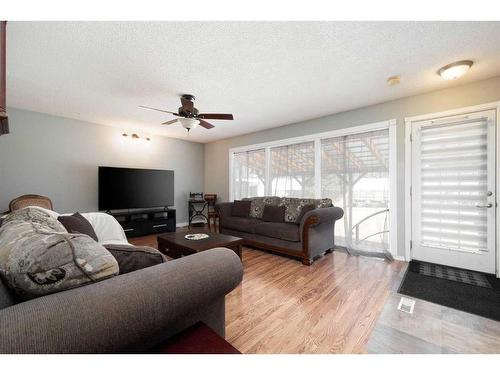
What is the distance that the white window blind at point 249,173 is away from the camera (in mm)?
4887

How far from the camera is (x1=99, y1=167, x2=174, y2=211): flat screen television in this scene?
418 cm

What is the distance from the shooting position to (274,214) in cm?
361

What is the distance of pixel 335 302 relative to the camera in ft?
6.29

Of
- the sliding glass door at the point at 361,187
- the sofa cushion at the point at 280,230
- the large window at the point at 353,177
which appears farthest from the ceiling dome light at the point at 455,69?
the sofa cushion at the point at 280,230

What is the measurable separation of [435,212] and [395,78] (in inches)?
71.3

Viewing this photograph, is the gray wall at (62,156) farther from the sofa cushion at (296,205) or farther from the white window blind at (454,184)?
the white window blind at (454,184)

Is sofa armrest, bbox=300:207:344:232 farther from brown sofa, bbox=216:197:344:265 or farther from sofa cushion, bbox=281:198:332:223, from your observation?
sofa cushion, bbox=281:198:332:223

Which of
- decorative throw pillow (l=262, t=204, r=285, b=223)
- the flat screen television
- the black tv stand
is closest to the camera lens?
decorative throw pillow (l=262, t=204, r=285, b=223)

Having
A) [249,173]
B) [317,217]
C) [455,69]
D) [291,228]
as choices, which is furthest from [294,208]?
[455,69]

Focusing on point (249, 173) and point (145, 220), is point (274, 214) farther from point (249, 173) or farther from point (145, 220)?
point (145, 220)

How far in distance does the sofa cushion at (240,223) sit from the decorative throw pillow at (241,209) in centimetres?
15

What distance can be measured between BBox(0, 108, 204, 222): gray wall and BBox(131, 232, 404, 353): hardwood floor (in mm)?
3518

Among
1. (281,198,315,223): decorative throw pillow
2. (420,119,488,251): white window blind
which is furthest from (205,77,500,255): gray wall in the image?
(281,198,315,223): decorative throw pillow
